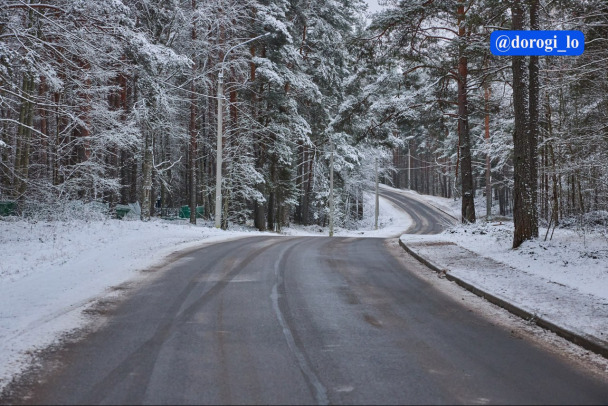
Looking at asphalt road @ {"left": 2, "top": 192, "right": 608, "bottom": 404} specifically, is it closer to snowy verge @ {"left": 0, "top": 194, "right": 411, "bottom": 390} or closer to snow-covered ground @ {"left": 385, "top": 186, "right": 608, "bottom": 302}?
snowy verge @ {"left": 0, "top": 194, "right": 411, "bottom": 390}

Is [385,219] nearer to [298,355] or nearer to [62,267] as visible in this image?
[62,267]

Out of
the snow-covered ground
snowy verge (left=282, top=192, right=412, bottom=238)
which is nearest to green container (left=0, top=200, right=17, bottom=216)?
the snow-covered ground

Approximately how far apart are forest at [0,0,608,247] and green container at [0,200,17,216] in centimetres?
9

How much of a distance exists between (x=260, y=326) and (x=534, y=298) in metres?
4.62

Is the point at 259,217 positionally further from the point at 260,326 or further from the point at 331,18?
the point at 260,326

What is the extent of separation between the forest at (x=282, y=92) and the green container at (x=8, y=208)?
9 cm

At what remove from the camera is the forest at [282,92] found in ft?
40.9

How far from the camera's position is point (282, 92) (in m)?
27.7

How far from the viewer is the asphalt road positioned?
4.18 metres

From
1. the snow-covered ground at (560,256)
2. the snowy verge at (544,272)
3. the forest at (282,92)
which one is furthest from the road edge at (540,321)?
the forest at (282,92)

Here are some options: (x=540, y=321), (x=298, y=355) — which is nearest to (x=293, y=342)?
(x=298, y=355)

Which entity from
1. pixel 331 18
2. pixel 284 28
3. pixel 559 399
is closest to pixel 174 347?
pixel 559 399

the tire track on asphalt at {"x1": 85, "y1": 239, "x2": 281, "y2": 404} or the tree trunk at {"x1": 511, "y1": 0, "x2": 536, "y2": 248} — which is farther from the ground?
the tree trunk at {"x1": 511, "y1": 0, "x2": 536, "y2": 248}

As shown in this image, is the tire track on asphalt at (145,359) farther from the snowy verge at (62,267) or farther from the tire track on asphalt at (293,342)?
the tire track on asphalt at (293,342)
